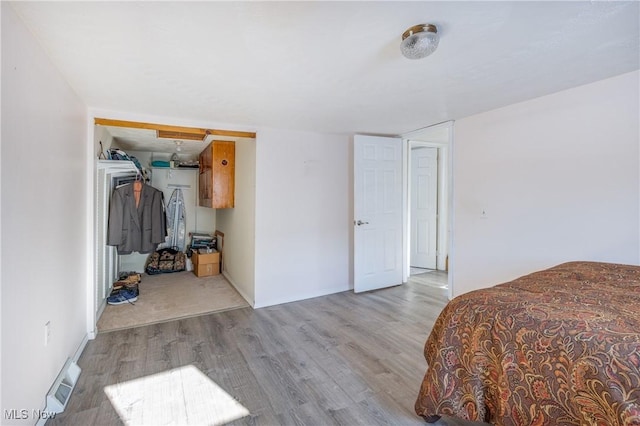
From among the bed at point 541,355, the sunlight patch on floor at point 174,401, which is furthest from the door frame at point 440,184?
the sunlight patch on floor at point 174,401

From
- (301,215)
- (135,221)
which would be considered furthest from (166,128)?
(301,215)

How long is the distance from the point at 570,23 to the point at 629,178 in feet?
4.24

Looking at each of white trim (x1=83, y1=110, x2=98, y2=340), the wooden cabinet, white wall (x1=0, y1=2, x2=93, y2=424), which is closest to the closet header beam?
white trim (x1=83, y1=110, x2=98, y2=340)

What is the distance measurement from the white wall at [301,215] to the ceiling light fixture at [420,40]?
2.24 metres

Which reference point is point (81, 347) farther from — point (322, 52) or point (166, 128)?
point (322, 52)

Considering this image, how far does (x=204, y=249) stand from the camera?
5039 mm

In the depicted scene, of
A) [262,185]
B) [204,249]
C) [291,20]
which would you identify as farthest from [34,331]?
[204,249]

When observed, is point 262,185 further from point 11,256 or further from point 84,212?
point 11,256

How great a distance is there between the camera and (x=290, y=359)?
92.1 inches

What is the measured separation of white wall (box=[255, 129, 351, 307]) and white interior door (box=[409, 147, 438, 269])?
1.97m

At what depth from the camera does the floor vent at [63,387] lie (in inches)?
66.7

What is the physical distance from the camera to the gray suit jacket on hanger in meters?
3.59
